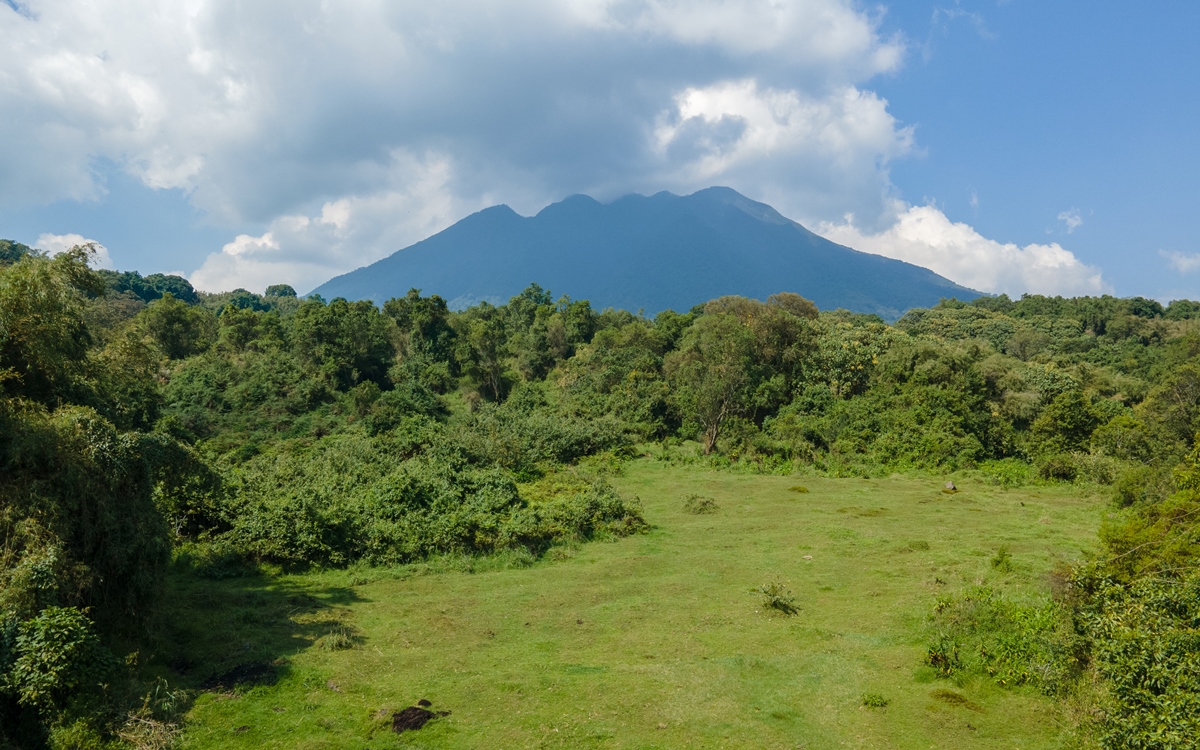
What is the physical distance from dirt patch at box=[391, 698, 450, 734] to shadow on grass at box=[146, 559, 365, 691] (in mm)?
3131

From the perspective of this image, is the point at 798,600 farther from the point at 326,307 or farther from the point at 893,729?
the point at 326,307

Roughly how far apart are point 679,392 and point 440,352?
25177 millimetres

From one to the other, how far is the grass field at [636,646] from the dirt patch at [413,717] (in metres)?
0.16

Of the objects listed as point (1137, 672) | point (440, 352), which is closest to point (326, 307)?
point (440, 352)

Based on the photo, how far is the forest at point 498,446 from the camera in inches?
399

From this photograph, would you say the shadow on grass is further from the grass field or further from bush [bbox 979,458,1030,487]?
bush [bbox 979,458,1030,487]

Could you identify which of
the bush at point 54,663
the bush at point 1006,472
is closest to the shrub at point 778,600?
the bush at point 54,663

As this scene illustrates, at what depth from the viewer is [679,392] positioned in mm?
46156

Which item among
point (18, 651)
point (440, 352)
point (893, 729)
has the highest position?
point (440, 352)

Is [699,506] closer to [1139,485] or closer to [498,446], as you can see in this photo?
[498,446]

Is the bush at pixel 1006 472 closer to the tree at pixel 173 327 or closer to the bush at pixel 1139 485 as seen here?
the bush at pixel 1139 485

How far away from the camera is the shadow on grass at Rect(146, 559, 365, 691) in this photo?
1245 cm

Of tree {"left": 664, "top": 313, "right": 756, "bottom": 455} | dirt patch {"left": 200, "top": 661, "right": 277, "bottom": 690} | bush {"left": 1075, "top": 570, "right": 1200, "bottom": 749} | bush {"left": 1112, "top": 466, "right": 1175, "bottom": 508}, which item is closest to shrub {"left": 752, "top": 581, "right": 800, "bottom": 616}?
bush {"left": 1075, "top": 570, "right": 1200, "bottom": 749}

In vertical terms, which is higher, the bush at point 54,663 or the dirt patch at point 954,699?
the bush at point 54,663
